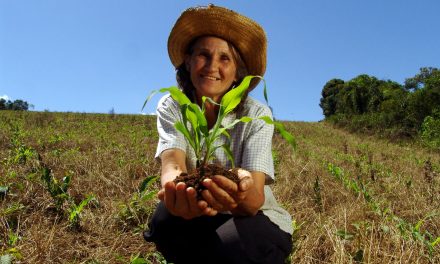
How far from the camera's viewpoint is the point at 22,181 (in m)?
3.15

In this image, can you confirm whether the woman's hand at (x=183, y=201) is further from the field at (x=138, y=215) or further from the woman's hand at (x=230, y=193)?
the field at (x=138, y=215)

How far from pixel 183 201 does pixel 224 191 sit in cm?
14

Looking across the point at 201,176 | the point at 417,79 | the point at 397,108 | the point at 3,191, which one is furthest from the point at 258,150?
the point at 417,79

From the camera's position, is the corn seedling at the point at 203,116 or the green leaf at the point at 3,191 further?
the green leaf at the point at 3,191

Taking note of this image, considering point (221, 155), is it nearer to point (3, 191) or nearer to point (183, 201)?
point (183, 201)

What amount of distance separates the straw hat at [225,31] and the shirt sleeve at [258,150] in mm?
345

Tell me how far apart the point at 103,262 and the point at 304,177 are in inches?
90.1

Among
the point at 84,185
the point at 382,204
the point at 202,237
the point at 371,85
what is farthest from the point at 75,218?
the point at 371,85

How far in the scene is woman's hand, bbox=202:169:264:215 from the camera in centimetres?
124

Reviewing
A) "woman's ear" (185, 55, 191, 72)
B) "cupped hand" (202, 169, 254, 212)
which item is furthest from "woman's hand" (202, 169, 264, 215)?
"woman's ear" (185, 55, 191, 72)

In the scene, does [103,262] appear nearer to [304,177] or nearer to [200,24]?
[200,24]

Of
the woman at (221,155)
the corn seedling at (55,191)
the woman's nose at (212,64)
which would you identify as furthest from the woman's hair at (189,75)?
the corn seedling at (55,191)

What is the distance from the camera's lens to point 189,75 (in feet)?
6.54

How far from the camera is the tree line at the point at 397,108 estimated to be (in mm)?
13320
